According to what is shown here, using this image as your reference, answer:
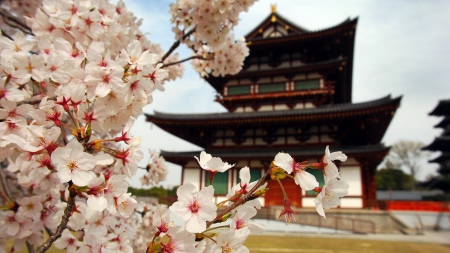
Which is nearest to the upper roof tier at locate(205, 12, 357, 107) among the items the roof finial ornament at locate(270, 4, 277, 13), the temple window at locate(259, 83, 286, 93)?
the temple window at locate(259, 83, 286, 93)

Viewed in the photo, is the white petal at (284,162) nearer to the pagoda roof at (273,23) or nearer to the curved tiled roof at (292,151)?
the curved tiled roof at (292,151)

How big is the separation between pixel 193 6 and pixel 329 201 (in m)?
2.64

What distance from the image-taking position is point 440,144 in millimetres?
31250

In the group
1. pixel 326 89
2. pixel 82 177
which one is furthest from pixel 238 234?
pixel 326 89

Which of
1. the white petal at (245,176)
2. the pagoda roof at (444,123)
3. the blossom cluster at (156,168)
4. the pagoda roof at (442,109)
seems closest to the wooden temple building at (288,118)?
the blossom cluster at (156,168)

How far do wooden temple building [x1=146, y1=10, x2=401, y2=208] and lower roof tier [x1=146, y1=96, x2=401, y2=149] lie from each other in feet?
0.12

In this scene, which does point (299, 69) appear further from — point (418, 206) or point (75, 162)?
point (75, 162)

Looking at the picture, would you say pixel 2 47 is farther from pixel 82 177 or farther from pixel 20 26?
pixel 20 26

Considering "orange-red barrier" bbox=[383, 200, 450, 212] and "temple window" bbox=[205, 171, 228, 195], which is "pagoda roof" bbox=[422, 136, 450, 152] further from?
"temple window" bbox=[205, 171, 228, 195]

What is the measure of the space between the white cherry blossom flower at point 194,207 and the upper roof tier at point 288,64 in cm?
1407

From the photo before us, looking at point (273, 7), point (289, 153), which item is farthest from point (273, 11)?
point (289, 153)

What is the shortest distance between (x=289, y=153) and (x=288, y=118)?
5.38ft

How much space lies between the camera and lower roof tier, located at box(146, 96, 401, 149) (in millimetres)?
12523

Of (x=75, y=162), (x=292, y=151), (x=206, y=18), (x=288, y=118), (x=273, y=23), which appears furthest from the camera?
(x=273, y=23)
